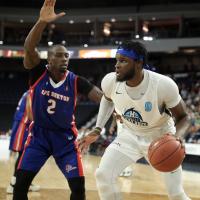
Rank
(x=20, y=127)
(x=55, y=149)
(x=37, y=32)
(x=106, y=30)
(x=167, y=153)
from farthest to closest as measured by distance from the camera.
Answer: (x=106, y=30) < (x=20, y=127) < (x=55, y=149) < (x=37, y=32) < (x=167, y=153)

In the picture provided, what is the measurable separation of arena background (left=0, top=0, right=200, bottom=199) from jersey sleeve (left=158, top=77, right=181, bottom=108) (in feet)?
56.5

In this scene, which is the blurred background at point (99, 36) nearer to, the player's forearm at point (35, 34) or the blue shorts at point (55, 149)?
the blue shorts at point (55, 149)

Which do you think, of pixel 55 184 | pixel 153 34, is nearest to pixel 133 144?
pixel 55 184

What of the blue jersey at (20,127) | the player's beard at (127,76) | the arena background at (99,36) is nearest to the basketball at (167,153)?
the player's beard at (127,76)

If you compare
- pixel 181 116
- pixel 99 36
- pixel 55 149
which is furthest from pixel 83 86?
pixel 99 36

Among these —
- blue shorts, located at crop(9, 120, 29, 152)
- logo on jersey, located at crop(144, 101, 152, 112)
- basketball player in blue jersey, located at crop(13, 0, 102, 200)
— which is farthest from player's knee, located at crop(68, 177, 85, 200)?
blue shorts, located at crop(9, 120, 29, 152)

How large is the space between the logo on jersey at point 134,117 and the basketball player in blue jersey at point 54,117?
1.69 feet

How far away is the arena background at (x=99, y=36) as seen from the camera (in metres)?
23.7

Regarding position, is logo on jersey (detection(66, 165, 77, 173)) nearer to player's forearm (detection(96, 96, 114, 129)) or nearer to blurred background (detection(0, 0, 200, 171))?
player's forearm (detection(96, 96, 114, 129))

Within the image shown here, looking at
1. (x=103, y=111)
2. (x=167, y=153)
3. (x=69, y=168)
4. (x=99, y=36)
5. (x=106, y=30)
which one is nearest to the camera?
(x=167, y=153)

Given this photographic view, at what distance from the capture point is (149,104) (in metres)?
3.90

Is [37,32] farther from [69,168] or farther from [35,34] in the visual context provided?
[69,168]

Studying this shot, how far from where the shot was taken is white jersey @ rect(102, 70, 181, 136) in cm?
381

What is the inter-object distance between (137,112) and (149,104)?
0.15 m
